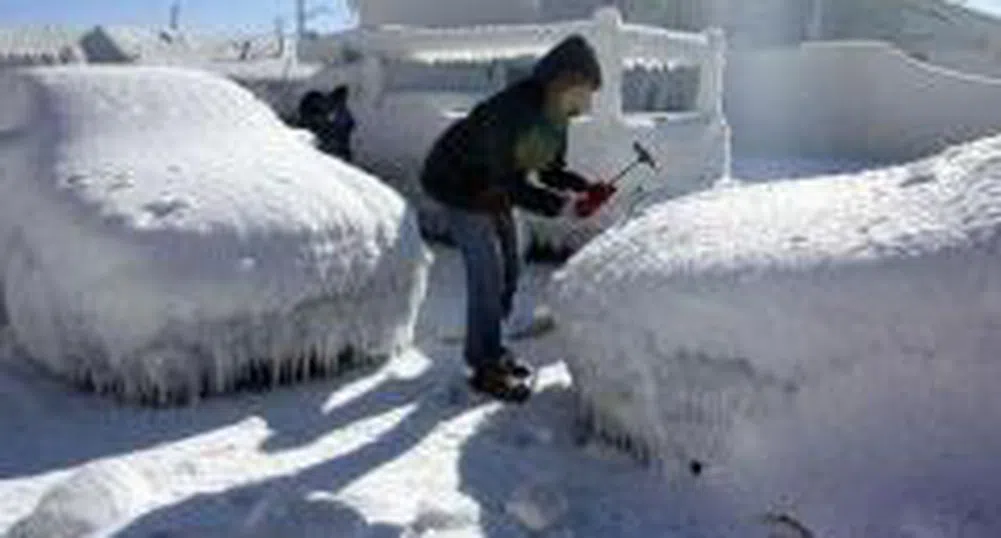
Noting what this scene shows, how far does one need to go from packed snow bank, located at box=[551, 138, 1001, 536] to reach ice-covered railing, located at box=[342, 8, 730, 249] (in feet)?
→ 12.6

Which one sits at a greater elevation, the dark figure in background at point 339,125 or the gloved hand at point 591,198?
the gloved hand at point 591,198

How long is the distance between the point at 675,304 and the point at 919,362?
3.07 feet

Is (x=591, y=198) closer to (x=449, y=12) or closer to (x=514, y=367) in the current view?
(x=514, y=367)

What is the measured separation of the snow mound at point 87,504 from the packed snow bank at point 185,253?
108cm

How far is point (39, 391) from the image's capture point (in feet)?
20.2

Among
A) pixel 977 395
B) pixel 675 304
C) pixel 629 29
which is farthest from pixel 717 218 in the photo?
pixel 629 29

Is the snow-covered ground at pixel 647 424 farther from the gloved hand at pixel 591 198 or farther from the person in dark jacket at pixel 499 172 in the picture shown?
the gloved hand at pixel 591 198

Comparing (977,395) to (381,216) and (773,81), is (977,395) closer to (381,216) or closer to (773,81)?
(381,216)

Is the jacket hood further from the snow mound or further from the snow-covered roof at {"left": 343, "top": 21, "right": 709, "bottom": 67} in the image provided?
the snow-covered roof at {"left": 343, "top": 21, "right": 709, "bottom": 67}

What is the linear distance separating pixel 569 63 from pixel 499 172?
50 centimetres

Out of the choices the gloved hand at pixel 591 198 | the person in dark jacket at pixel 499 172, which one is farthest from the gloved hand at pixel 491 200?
the gloved hand at pixel 591 198

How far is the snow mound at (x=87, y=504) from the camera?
445 cm

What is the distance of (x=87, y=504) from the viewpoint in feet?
15.0

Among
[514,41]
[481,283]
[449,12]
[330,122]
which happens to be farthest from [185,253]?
[449,12]
